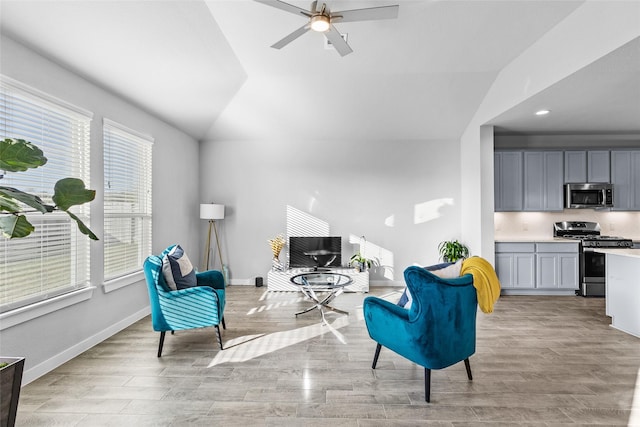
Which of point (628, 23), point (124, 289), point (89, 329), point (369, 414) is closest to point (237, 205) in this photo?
point (124, 289)

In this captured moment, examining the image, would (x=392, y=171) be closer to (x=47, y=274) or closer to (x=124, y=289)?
(x=124, y=289)

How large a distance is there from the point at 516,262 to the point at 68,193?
5.71m

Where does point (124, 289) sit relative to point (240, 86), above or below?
below

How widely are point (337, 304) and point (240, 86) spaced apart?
132 inches

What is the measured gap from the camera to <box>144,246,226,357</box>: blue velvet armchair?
3061 millimetres

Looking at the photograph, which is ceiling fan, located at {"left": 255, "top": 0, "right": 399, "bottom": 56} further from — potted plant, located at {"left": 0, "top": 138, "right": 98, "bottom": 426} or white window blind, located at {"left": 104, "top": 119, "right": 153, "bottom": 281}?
white window blind, located at {"left": 104, "top": 119, "right": 153, "bottom": 281}

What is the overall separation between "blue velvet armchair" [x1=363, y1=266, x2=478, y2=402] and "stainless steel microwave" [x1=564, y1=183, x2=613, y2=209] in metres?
4.29

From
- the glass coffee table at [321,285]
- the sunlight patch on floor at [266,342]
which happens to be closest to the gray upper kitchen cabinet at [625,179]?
the glass coffee table at [321,285]

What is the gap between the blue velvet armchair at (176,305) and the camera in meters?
3.06

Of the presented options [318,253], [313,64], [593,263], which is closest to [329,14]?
[313,64]

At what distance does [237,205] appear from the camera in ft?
20.1

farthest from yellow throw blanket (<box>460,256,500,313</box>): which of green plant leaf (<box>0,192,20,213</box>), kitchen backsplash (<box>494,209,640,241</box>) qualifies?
kitchen backsplash (<box>494,209,640,241</box>)

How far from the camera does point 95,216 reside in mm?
3334

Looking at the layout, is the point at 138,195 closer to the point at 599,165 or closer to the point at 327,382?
the point at 327,382
